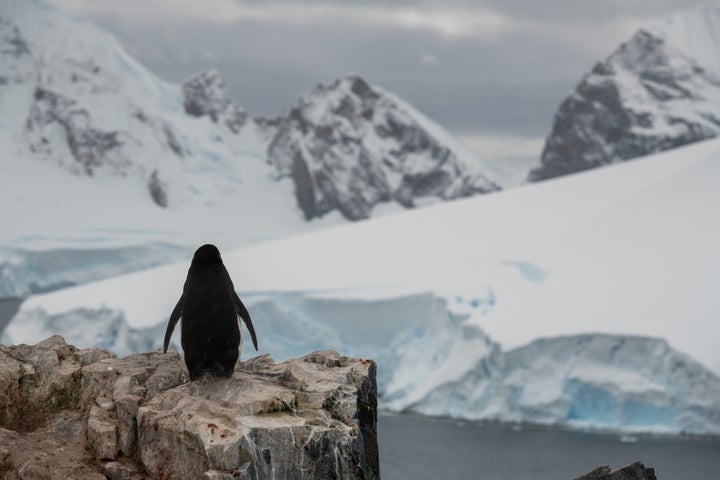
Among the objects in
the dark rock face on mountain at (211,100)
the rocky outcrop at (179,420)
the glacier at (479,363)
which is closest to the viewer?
the rocky outcrop at (179,420)

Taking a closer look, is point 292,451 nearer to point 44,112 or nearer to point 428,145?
point 44,112

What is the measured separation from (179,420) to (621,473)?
4685 millimetres

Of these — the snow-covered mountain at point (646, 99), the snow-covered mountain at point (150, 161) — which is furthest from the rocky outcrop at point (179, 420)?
the snow-covered mountain at point (646, 99)

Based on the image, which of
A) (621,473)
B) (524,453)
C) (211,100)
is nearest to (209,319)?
(621,473)

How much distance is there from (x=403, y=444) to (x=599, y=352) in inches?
198

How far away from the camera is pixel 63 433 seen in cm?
827

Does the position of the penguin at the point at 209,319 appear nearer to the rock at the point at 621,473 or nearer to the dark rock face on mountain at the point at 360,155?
the rock at the point at 621,473

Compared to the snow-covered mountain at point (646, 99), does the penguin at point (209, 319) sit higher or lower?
lower

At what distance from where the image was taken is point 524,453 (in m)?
22.3

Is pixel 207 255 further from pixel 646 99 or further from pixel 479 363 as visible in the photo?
pixel 646 99

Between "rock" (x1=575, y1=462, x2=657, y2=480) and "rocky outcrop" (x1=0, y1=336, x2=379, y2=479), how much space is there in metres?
2.31

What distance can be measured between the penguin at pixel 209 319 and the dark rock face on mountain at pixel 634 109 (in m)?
108

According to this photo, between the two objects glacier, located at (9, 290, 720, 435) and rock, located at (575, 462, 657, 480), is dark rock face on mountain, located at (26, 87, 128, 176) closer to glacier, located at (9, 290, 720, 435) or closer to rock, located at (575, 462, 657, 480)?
glacier, located at (9, 290, 720, 435)

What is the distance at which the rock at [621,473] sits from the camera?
32.8 feet
